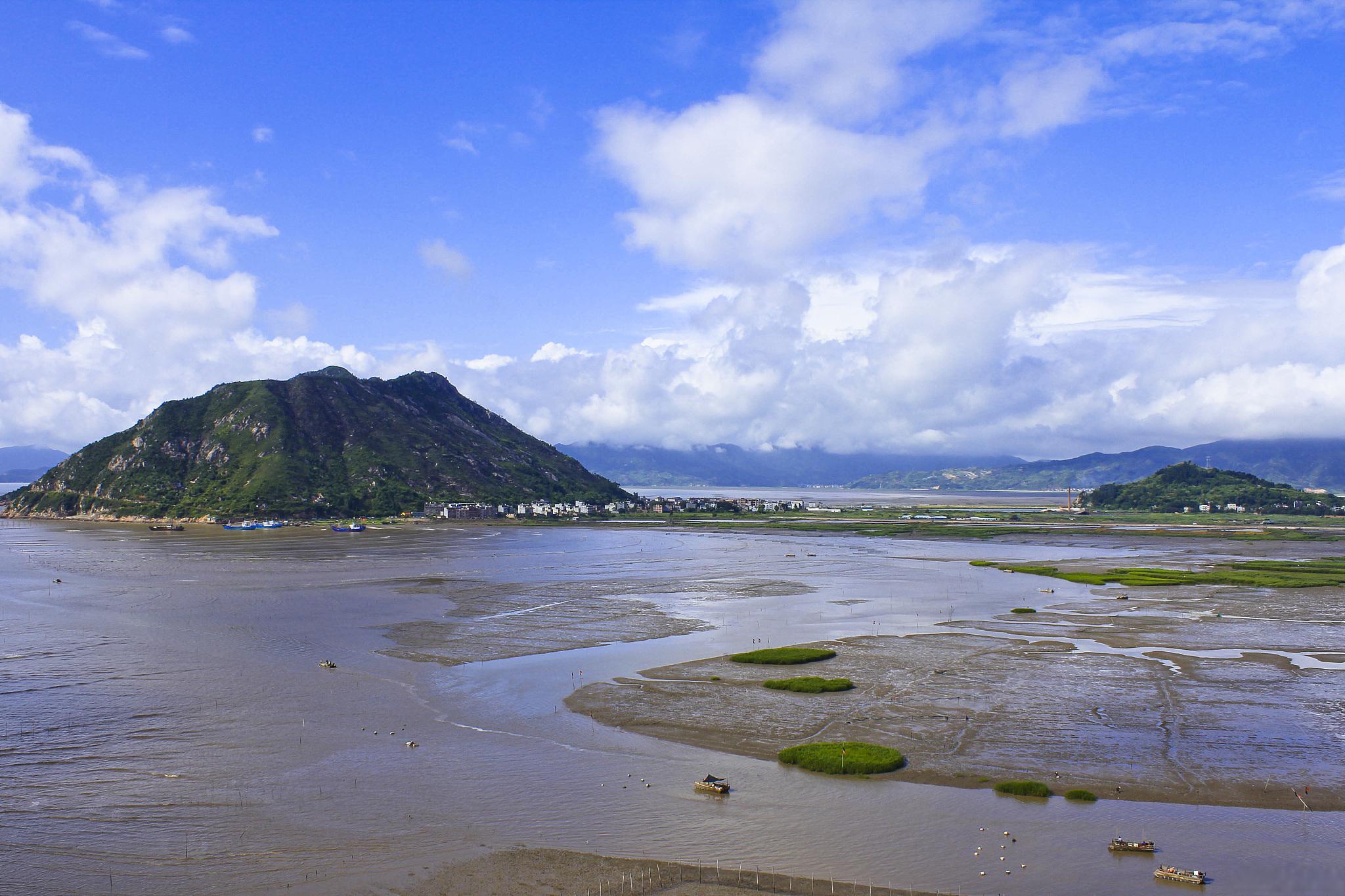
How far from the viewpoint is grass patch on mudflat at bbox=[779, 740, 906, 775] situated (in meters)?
35.2

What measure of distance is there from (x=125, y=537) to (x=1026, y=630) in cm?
17923

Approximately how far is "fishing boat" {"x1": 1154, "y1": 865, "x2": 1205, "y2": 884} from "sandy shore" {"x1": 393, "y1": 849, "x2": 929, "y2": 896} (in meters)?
7.68

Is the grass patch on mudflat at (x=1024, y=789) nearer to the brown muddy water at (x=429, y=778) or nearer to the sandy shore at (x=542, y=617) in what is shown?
the brown muddy water at (x=429, y=778)

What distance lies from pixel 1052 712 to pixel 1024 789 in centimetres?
1243

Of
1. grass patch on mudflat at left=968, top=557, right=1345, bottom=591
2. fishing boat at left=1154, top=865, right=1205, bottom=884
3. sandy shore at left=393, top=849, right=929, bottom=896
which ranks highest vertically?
grass patch on mudflat at left=968, top=557, right=1345, bottom=591

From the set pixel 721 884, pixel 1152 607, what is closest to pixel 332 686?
pixel 721 884

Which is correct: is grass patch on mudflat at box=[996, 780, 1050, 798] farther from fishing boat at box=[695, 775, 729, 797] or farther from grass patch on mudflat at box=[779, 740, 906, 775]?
fishing boat at box=[695, 775, 729, 797]

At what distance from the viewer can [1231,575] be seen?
105 meters

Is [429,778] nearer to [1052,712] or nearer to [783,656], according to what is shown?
[783,656]

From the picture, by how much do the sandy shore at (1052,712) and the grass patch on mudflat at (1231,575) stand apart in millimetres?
36263

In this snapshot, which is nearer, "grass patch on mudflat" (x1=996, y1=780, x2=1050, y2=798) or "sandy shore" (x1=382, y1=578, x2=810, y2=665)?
"grass patch on mudflat" (x1=996, y1=780, x2=1050, y2=798)

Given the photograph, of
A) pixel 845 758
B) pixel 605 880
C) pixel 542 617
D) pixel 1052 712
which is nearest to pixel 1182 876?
pixel 845 758

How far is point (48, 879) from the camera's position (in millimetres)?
25828

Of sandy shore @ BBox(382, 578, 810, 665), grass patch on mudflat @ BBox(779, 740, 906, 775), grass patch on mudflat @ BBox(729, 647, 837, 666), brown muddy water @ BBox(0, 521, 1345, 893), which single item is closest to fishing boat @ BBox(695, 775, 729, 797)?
brown muddy water @ BBox(0, 521, 1345, 893)
